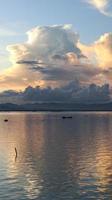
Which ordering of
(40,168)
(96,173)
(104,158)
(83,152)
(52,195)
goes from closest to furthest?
(52,195) → (96,173) → (40,168) → (104,158) → (83,152)

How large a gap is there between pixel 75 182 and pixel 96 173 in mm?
8376

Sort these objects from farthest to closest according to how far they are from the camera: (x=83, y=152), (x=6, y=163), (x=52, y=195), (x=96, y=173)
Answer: (x=83, y=152) → (x=6, y=163) → (x=96, y=173) → (x=52, y=195)

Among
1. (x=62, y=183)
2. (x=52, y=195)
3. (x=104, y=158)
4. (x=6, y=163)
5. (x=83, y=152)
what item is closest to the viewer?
(x=52, y=195)

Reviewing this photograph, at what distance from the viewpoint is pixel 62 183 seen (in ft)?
194

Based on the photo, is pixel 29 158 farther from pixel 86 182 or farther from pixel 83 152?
pixel 86 182

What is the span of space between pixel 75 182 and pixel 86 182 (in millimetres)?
1649

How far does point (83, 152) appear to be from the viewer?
326 feet

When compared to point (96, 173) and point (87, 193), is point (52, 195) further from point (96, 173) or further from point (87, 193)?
point (96, 173)

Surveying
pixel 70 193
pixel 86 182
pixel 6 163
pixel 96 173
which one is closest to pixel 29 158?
pixel 6 163

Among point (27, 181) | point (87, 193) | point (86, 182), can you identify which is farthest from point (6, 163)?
point (87, 193)

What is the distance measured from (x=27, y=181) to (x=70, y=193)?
9903 mm

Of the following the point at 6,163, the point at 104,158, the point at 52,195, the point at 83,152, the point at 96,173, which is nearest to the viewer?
the point at 52,195

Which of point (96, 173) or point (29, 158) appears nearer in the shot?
point (96, 173)

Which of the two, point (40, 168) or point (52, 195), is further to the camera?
point (40, 168)
